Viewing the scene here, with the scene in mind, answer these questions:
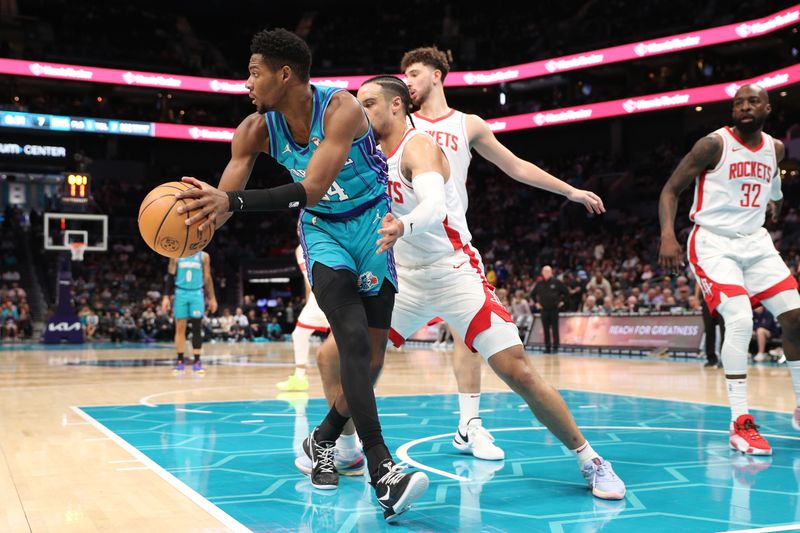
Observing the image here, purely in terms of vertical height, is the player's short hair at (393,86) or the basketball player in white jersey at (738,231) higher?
the player's short hair at (393,86)

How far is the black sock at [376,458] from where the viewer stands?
3.22 m

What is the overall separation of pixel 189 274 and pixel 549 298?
8.20 meters

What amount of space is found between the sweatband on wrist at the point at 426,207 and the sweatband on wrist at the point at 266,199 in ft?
1.75

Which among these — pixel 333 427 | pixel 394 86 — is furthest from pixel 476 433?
pixel 394 86

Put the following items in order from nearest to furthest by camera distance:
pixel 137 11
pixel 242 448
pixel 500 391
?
pixel 242 448, pixel 500 391, pixel 137 11

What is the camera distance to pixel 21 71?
3169 cm

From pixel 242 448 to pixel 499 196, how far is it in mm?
30787

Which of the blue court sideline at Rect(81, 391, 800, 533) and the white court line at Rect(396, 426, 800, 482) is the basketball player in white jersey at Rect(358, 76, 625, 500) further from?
the white court line at Rect(396, 426, 800, 482)

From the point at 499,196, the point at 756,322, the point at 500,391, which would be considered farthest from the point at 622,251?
the point at 500,391

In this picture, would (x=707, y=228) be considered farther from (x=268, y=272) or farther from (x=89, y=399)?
(x=268, y=272)

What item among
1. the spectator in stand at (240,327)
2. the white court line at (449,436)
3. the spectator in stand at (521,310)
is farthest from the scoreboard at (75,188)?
the white court line at (449,436)

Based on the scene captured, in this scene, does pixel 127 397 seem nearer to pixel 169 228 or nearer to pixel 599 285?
pixel 169 228

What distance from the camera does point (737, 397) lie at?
4902mm

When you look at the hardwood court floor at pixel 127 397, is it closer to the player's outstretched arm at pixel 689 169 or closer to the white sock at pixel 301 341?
the white sock at pixel 301 341
